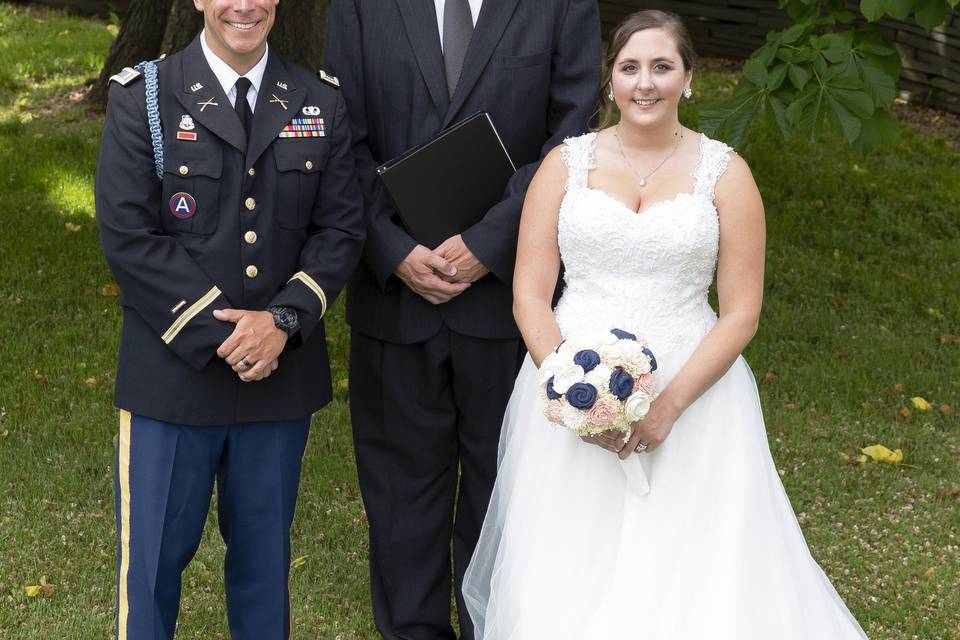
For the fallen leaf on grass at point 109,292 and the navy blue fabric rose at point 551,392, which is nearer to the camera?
the navy blue fabric rose at point 551,392

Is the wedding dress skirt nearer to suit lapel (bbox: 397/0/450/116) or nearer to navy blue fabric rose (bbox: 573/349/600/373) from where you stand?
navy blue fabric rose (bbox: 573/349/600/373)

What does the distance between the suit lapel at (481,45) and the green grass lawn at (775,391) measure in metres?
1.87

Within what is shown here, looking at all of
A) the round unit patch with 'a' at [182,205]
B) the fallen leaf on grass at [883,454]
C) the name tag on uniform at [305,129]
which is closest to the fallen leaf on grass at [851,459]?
the fallen leaf on grass at [883,454]

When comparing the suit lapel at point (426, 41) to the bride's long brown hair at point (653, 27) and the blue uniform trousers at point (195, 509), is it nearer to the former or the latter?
the bride's long brown hair at point (653, 27)

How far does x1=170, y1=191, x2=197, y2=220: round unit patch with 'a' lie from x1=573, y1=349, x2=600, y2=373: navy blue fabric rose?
3.56ft

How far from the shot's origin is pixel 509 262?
390cm

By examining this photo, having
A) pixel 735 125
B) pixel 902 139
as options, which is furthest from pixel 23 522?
pixel 902 139

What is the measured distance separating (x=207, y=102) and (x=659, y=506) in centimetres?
159

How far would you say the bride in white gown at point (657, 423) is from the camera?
336 centimetres

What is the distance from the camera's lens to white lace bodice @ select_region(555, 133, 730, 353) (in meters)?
3.40

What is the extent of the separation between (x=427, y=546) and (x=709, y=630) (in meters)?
1.26

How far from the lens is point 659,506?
3.43 metres

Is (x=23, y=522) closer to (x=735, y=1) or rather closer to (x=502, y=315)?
(x=502, y=315)

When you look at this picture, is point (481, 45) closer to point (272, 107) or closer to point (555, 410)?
point (272, 107)
